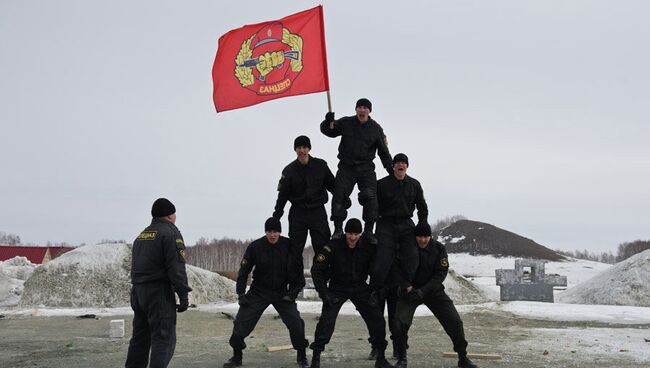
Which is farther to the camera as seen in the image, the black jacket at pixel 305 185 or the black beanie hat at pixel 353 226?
the black jacket at pixel 305 185

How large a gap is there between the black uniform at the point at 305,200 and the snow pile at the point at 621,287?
626 inches

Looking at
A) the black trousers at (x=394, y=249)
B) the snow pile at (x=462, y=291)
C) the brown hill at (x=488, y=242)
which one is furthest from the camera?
the brown hill at (x=488, y=242)

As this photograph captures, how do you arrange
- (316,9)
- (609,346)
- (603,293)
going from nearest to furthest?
(316,9) → (609,346) → (603,293)

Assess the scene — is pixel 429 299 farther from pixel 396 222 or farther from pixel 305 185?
→ pixel 305 185

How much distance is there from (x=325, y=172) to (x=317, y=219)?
29.0 inches

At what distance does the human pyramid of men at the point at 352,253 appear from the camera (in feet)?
27.0

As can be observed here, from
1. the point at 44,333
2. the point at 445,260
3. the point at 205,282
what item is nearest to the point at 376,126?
the point at 445,260

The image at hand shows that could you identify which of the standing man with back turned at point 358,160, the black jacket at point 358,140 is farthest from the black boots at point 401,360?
the black jacket at point 358,140

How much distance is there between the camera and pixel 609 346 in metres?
10.7

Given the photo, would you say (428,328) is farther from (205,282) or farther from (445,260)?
(205,282)

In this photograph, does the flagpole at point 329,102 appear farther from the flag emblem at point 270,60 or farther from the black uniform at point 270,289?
the black uniform at point 270,289

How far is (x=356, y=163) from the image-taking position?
8625 millimetres

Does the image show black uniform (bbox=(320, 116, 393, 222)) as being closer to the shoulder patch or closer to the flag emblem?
the flag emblem

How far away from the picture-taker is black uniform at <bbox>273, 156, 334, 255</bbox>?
8.61m
